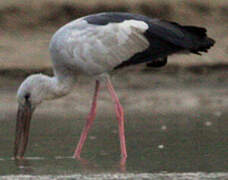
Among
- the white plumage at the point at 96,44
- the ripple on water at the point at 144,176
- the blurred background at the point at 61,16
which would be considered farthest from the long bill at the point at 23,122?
the blurred background at the point at 61,16

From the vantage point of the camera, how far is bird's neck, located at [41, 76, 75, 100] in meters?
9.80

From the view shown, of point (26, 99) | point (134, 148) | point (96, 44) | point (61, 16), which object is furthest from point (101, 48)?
point (61, 16)

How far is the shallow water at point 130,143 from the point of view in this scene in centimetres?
812

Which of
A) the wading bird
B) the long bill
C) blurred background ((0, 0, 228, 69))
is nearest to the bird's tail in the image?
the wading bird

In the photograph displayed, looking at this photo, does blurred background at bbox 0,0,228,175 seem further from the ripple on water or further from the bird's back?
the bird's back

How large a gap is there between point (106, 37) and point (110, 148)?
A: 119 cm

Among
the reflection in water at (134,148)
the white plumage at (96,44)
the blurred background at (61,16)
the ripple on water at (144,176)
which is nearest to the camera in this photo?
the ripple on water at (144,176)

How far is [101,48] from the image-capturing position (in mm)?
9727

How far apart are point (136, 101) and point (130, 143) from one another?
5.02 meters

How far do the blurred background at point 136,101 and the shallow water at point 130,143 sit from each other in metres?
0.01

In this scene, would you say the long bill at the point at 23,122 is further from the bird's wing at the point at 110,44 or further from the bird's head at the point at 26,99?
the bird's wing at the point at 110,44

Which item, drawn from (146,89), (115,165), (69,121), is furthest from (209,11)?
(115,165)

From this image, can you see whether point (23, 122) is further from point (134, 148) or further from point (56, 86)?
point (134, 148)

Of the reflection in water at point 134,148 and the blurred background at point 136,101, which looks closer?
the reflection in water at point 134,148
